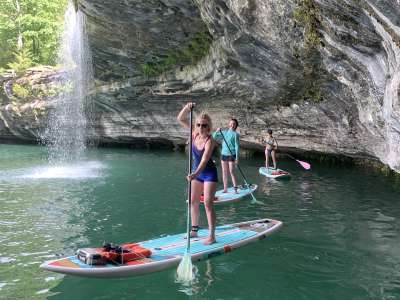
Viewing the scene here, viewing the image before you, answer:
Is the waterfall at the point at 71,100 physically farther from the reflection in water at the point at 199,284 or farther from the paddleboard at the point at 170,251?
the reflection in water at the point at 199,284

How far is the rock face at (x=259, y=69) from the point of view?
34.9 feet

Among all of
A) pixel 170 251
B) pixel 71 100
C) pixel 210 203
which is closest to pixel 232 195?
pixel 210 203

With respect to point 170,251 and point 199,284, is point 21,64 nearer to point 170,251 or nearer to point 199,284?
point 170,251

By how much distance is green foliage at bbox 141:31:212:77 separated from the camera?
19562mm

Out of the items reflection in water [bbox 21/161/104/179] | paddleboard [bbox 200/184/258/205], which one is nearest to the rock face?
paddleboard [bbox 200/184/258/205]

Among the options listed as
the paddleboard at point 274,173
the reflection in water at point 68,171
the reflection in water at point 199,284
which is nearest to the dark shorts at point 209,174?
the reflection in water at point 199,284

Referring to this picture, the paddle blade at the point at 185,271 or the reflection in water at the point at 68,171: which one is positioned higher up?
the reflection in water at the point at 68,171

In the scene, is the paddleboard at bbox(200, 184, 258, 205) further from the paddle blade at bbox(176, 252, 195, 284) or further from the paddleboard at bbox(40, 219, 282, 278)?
the paddle blade at bbox(176, 252, 195, 284)

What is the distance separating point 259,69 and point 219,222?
8.24 m

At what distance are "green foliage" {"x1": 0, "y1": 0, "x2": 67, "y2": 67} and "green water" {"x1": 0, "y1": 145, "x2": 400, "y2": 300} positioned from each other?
24022 millimetres

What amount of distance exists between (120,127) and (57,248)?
2203 cm

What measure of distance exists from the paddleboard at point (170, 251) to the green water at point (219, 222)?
14 cm

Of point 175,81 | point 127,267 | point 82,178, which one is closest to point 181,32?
point 175,81

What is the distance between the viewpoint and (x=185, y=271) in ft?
22.1
